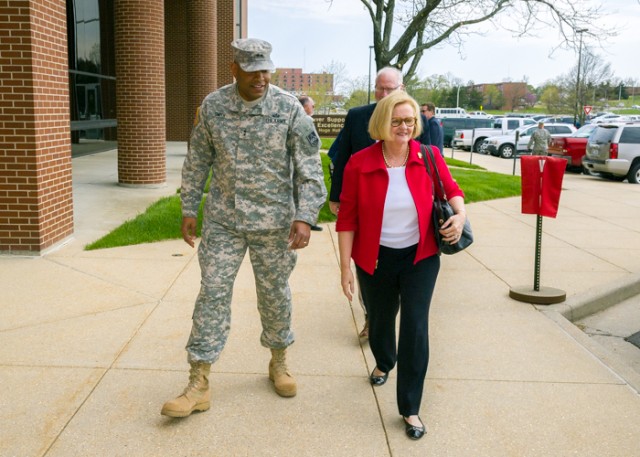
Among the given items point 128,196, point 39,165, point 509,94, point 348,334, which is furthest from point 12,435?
point 509,94

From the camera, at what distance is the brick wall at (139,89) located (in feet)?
42.8

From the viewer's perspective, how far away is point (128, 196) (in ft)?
40.7

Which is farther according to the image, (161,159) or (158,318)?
(161,159)

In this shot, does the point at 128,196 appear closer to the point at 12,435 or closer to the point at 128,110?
the point at 128,110

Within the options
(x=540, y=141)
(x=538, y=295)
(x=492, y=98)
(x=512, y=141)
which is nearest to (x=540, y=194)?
(x=538, y=295)

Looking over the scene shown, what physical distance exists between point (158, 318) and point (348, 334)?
1505 millimetres

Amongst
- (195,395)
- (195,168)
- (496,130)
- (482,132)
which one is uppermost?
(195,168)

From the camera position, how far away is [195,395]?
3.87 m

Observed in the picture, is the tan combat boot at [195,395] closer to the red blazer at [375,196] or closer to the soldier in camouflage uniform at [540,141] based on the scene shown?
the red blazer at [375,196]

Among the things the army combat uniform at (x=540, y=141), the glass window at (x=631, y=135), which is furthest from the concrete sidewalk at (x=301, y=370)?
the army combat uniform at (x=540, y=141)

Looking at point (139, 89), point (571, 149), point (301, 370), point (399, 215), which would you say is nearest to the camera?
point (399, 215)

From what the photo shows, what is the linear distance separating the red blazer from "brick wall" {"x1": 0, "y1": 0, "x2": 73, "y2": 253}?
4.81 metres

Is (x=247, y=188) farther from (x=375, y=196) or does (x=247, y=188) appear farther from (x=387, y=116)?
(x=387, y=116)

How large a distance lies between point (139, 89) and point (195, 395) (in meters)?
10.3
